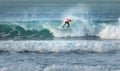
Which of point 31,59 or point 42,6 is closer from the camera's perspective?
point 31,59

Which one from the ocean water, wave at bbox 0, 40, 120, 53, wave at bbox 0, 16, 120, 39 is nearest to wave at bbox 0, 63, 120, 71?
the ocean water

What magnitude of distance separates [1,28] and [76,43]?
118cm

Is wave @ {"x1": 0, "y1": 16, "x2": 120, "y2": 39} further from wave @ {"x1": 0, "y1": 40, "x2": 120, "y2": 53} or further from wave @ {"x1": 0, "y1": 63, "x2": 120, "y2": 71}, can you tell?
wave @ {"x1": 0, "y1": 63, "x2": 120, "y2": 71}

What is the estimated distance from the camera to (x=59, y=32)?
6.01 meters

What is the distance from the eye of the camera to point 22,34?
6.09 m

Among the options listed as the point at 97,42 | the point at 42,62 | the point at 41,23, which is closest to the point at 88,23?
the point at 97,42

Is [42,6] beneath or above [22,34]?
above

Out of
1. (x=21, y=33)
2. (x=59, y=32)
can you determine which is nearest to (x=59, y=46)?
(x=59, y=32)

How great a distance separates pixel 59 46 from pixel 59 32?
0.28 metres

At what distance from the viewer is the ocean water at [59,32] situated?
18.6 ft

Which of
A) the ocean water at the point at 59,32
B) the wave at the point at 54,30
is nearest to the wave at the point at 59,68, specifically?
the ocean water at the point at 59,32

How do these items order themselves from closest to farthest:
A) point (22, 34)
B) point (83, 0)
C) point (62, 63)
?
point (62, 63), point (83, 0), point (22, 34)

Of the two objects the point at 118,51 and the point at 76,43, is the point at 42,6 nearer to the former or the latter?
the point at 76,43

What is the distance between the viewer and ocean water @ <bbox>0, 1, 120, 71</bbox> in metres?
5.68
